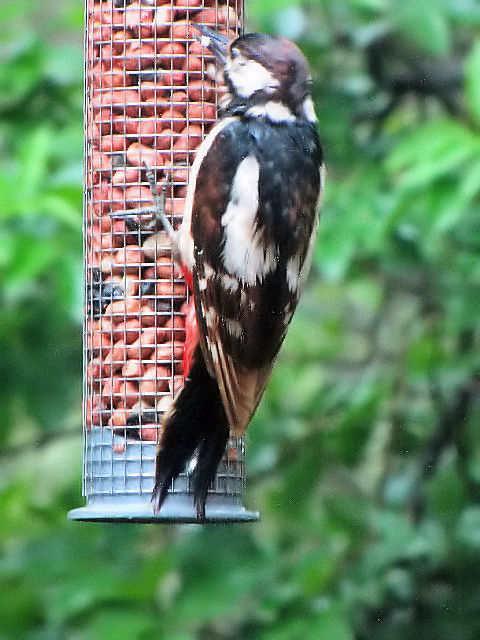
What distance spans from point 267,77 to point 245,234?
0.49m

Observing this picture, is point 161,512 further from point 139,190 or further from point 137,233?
point 139,190

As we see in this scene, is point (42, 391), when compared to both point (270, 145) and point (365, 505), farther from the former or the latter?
point (270, 145)

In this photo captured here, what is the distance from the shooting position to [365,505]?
5773 millimetres

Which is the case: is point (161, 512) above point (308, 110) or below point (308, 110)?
below

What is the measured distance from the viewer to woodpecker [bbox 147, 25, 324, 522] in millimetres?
3992

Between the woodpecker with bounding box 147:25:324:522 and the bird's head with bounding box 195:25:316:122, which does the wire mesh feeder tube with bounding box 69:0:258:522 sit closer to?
the woodpecker with bounding box 147:25:324:522

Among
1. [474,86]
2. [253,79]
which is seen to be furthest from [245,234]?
[474,86]

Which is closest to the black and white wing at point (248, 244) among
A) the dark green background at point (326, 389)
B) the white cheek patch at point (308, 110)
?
the white cheek patch at point (308, 110)

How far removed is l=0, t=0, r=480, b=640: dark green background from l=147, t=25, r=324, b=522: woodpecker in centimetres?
67

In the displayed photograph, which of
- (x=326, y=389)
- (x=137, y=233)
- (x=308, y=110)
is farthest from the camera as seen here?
(x=326, y=389)

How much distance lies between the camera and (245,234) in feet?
13.0

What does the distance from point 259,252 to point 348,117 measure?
1.93 m

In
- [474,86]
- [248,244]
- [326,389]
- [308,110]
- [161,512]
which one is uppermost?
[474,86]

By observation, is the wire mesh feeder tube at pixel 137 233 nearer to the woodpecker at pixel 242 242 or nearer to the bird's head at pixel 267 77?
the woodpecker at pixel 242 242
